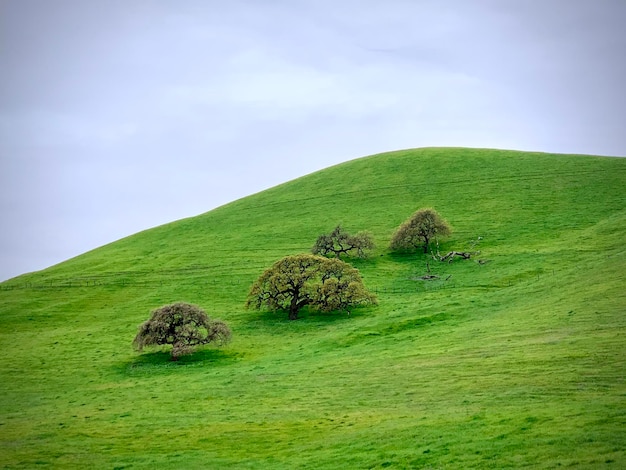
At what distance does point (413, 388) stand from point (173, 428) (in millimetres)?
13292

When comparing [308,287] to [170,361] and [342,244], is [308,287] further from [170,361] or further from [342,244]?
[342,244]

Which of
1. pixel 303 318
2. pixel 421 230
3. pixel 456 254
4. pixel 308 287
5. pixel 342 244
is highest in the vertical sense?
pixel 421 230

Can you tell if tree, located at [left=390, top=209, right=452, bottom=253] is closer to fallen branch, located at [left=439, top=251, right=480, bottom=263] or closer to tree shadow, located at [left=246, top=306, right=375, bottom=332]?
fallen branch, located at [left=439, top=251, right=480, bottom=263]

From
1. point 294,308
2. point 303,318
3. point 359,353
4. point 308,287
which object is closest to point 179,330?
point 294,308

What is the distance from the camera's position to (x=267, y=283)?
57969 millimetres

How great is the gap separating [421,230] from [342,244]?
10.3 m

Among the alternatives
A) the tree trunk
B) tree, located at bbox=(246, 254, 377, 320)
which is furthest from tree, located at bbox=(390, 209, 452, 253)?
the tree trunk

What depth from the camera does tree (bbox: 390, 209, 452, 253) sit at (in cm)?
7119

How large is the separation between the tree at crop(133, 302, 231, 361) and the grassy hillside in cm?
139

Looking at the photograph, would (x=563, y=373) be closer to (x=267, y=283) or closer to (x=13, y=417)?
(x=13, y=417)

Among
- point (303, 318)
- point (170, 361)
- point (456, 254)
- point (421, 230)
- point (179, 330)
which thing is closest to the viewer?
point (170, 361)

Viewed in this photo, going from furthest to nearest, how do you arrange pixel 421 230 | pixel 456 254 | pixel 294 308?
pixel 421 230, pixel 456 254, pixel 294 308

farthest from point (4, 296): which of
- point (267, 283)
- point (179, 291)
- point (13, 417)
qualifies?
point (13, 417)

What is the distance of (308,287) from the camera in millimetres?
55906
